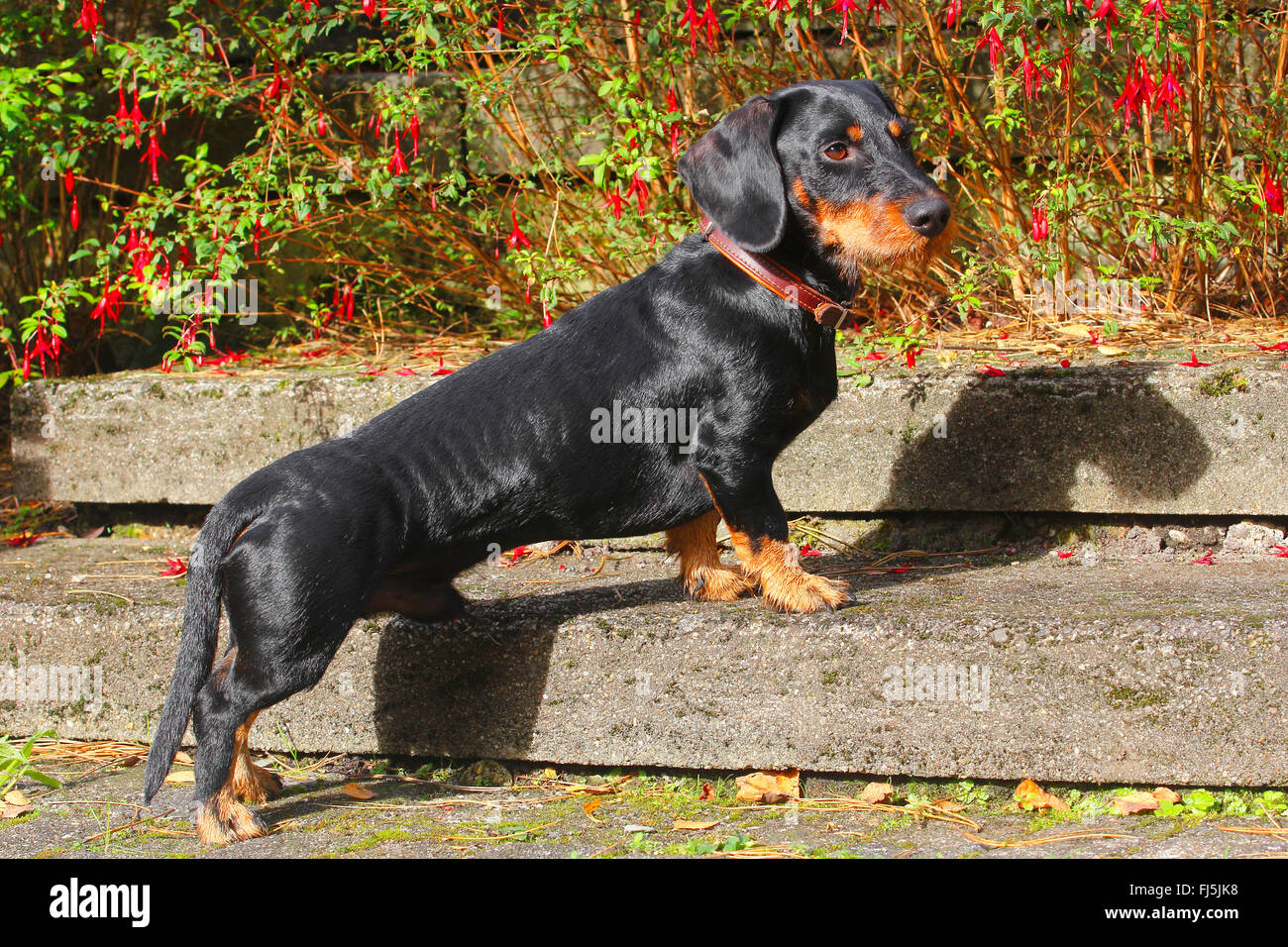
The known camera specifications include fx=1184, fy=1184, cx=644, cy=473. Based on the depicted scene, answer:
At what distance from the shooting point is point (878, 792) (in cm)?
307

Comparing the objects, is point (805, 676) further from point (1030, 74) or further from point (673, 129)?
point (673, 129)

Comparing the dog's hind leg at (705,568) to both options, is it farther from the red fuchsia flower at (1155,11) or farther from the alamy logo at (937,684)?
the red fuchsia flower at (1155,11)

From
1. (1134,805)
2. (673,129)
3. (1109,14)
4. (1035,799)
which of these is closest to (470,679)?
(1035,799)

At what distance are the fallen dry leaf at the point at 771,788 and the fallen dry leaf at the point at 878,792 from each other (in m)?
0.18

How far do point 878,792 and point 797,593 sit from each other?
0.55 meters

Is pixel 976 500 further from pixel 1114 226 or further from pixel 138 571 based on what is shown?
pixel 138 571

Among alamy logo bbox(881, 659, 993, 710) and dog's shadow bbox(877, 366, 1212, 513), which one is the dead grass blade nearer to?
alamy logo bbox(881, 659, 993, 710)

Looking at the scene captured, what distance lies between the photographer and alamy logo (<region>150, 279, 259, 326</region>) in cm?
459

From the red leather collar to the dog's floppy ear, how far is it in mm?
66

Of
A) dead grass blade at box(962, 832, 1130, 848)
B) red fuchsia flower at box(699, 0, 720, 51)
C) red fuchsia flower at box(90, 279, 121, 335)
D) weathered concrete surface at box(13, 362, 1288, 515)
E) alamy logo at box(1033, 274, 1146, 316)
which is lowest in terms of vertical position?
dead grass blade at box(962, 832, 1130, 848)

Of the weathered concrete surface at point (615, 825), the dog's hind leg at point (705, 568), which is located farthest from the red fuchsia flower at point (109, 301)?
the dog's hind leg at point (705, 568)

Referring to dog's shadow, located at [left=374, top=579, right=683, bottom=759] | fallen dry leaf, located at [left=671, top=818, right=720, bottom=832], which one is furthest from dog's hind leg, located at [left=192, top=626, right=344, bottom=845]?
fallen dry leaf, located at [left=671, top=818, right=720, bottom=832]

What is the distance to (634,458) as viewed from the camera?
3.13 metres

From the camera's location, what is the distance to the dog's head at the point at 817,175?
2932mm
